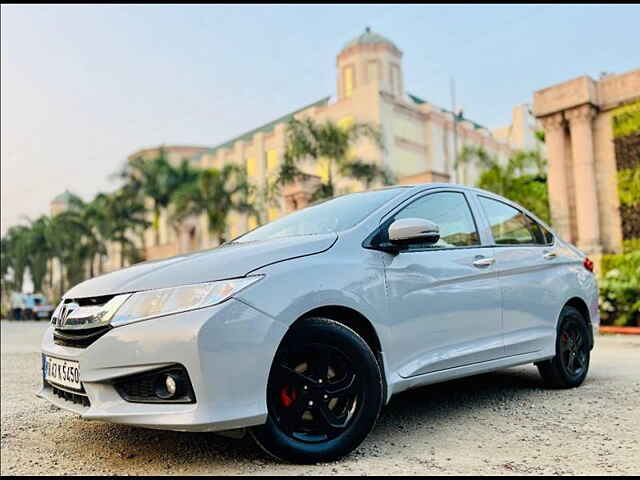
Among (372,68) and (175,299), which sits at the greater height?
(372,68)

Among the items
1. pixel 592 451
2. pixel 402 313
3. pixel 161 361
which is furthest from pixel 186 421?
pixel 592 451

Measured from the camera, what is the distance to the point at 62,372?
308cm

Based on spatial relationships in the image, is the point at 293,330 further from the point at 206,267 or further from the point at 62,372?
the point at 62,372

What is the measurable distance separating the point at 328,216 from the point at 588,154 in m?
15.4

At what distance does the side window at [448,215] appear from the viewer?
383cm

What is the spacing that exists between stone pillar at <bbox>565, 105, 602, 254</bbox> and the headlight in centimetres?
1589

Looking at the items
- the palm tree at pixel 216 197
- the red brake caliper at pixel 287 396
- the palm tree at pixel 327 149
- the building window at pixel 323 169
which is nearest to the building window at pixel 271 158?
the palm tree at pixel 216 197

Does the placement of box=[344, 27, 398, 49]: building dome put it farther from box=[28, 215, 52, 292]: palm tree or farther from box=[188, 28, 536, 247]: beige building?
box=[28, 215, 52, 292]: palm tree

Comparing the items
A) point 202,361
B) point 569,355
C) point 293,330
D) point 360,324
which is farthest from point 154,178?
point 202,361

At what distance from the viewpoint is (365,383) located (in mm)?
2992

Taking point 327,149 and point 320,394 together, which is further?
point 327,149

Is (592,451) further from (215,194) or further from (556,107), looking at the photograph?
(215,194)

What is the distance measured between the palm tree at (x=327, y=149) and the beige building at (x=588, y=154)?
5.86 metres

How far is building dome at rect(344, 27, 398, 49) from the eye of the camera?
47534 mm
